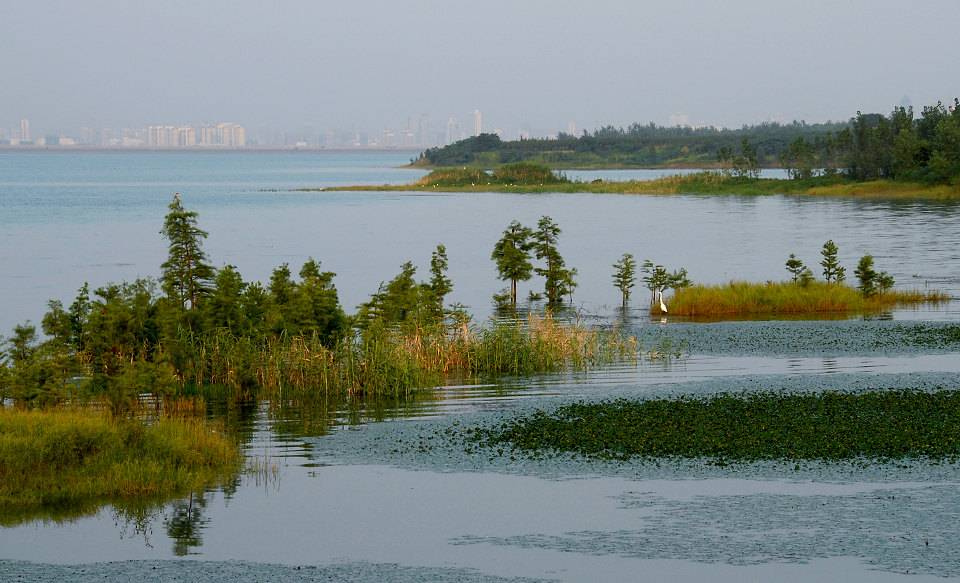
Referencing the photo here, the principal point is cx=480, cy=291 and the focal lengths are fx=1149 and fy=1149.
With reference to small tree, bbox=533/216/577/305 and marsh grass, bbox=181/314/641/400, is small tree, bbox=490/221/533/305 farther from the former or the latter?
marsh grass, bbox=181/314/641/400

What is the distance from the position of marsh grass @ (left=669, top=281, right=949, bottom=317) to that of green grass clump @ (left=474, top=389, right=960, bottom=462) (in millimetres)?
19287

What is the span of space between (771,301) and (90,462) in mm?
33503

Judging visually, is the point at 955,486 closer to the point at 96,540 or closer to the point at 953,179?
the point at 96,540

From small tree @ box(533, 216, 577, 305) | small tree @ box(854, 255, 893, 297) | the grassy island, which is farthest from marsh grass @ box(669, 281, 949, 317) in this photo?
the grassy island

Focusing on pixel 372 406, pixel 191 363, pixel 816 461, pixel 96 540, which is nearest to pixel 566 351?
pixel 372 406

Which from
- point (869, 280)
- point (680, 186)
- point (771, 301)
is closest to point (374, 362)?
point (771, 301)

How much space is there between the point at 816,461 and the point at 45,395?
17515 millimetres

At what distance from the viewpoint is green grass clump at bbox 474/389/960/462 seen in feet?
76.3

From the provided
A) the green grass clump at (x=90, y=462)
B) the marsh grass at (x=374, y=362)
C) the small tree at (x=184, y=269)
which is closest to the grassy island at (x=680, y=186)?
the marsh grass at (x=374, y=362)

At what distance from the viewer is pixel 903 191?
458 ft

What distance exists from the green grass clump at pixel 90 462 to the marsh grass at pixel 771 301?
93.8 feet

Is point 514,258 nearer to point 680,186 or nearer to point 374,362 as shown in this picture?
point 374,362

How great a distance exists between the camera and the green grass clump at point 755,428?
76.3ft

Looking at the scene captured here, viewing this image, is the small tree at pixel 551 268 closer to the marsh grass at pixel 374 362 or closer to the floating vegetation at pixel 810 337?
the floating vegetation at pixel 810 337
